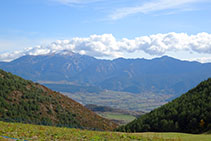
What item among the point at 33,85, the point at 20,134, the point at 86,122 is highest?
the point at 33,85

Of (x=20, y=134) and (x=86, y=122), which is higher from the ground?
(x=20, y=134)

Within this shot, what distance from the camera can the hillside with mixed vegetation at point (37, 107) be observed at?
220 ft

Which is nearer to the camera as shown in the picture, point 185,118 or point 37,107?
point 185,118

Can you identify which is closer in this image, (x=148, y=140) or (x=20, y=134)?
(x=20, y=134)

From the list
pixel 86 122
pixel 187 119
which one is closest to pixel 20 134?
pixel 187 119

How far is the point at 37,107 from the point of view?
242ft

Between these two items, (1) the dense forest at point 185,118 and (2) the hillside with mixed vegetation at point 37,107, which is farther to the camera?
(2) the hillside with mixed vegetation at point 37,107

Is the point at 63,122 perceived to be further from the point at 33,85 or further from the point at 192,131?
the point at 192,131

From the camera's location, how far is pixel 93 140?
23.9m

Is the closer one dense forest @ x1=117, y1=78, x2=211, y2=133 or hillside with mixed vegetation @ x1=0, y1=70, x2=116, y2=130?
dense forest @ x1=117, y1=78, x2=211, y2=133

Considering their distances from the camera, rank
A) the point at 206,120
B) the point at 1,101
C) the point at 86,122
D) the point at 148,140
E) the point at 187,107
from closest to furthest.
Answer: the point at 148,140
the point at 206,120
the point at 187,107
the point at 1,101
the point at 86,122

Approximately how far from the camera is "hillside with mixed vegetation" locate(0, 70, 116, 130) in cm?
6694

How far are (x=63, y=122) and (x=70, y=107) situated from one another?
45.3 feet

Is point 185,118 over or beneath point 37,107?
over
